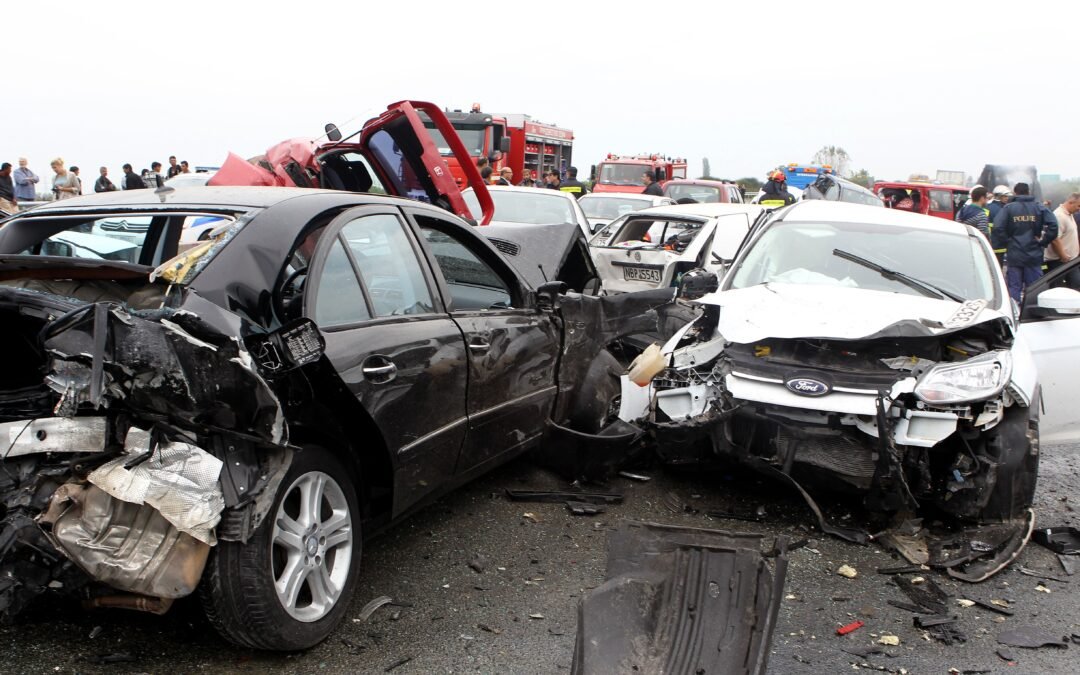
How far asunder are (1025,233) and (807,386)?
869cm

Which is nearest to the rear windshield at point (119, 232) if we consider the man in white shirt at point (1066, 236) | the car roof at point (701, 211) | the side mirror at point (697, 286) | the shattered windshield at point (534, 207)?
the side mirror at point (697, 286)

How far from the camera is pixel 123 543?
274 centimetres

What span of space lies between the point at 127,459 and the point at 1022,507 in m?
4.09

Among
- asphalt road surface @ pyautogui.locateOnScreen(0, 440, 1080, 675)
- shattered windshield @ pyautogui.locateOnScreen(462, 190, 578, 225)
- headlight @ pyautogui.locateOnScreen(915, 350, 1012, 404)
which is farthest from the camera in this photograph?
shattered windshield @ pyautogui.locateOnScreen(462, 190, 578, 225)

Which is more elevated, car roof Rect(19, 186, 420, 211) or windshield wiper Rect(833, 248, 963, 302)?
car roof Rect(19, 186, 420, 211)

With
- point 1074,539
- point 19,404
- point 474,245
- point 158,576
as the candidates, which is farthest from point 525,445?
point 1074,539

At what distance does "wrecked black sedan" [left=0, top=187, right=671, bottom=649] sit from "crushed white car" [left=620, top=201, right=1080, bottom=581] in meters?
1.12

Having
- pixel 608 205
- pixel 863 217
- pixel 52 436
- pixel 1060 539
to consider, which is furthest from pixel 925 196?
pixel 52 436

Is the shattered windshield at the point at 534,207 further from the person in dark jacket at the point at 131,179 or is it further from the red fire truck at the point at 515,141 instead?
the person in dark jacket at the point at 131,179

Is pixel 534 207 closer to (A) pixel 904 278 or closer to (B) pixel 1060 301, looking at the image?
(A) pixel 904 278

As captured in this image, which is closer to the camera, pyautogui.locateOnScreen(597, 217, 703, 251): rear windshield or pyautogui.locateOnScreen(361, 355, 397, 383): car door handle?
pyautogui.locateOnScreen(361, 355, 397, 383): car door handle

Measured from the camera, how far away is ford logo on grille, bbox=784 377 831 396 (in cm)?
435

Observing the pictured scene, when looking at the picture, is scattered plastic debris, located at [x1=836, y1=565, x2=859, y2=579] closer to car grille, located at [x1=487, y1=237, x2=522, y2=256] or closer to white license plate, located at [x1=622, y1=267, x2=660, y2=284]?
car grille, located at [x1=487, y1=237, x2=522, y2=256]

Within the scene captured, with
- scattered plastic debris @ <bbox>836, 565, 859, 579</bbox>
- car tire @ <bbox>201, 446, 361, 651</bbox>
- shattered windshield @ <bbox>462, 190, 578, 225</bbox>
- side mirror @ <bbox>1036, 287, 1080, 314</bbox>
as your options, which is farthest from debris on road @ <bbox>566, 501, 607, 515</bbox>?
shattered windshield @ <bbox>462, 190, 578, 225</bbox>
